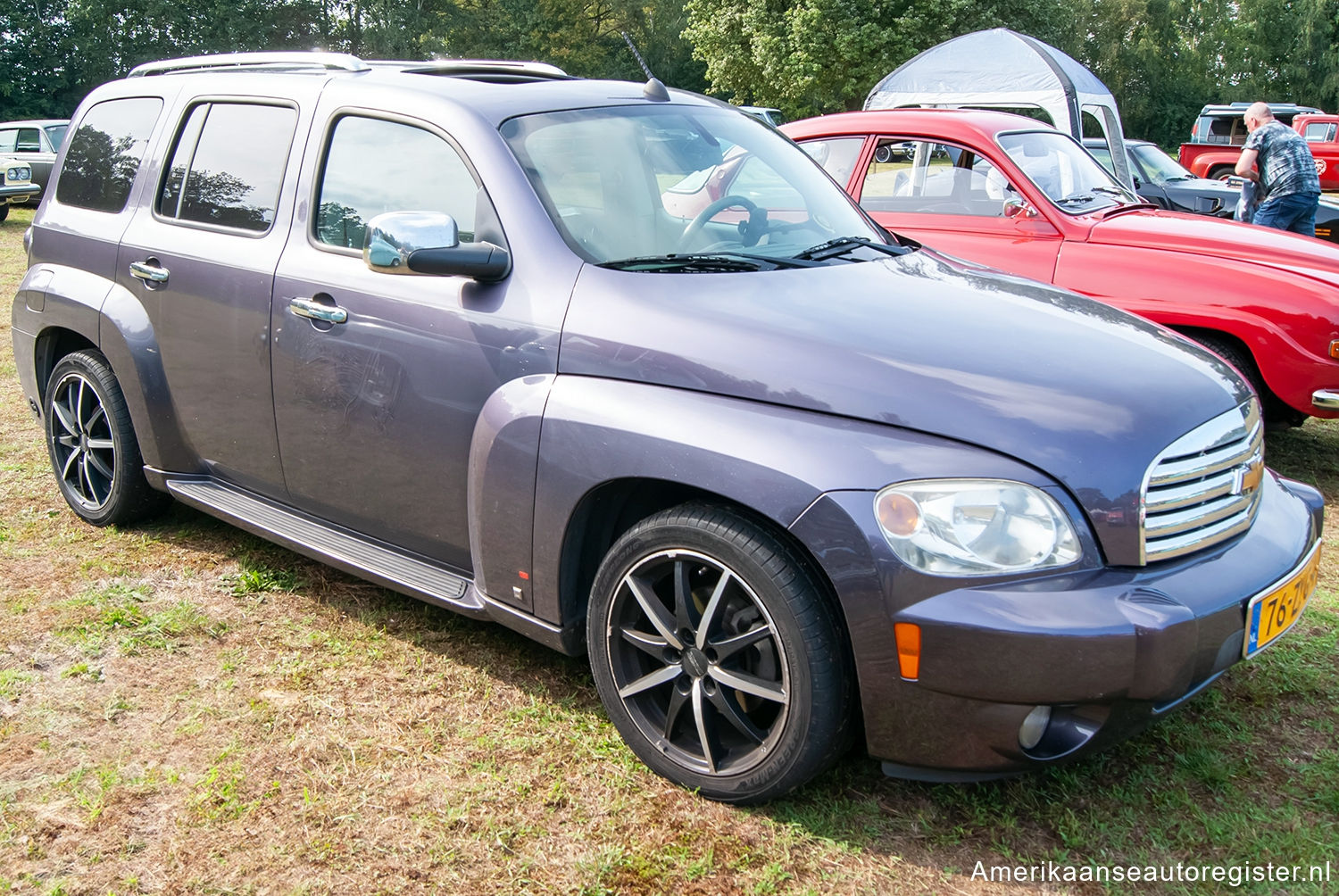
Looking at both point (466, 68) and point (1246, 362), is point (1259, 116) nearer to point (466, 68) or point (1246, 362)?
point (1246, 362)

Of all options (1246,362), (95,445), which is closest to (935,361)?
(95,445)

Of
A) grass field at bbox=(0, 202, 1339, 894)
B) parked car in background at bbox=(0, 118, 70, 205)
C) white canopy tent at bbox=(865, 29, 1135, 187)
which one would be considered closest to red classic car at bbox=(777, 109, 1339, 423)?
grass field at bbox=(0, 202, 1339, 894)

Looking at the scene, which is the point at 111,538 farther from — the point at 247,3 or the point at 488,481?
the point at 247,3

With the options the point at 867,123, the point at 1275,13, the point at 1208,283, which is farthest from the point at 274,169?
the point at 1275,13

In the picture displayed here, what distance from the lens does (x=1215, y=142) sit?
22.9 meters

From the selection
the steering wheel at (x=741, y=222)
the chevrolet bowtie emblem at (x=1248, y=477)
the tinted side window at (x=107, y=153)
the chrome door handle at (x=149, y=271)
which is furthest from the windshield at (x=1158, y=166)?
the chrome door handle at (x=149, y=271)

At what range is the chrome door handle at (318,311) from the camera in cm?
334

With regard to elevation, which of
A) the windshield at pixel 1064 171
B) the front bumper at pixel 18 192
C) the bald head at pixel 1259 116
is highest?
the bald head at pixel 1259 116

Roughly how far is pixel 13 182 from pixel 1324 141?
27.3 meters

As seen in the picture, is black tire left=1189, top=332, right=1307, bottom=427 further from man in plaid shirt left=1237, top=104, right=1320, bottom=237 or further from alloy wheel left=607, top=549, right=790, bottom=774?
man in plaid shirt left=1237, top=104, right=1320, bottom=237

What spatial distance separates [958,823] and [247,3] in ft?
161

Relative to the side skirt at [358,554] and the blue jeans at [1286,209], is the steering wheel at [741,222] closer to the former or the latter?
the side skirt at [358,554]

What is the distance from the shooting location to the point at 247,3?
44.0 meters

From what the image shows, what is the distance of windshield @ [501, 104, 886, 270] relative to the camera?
10.2ft
